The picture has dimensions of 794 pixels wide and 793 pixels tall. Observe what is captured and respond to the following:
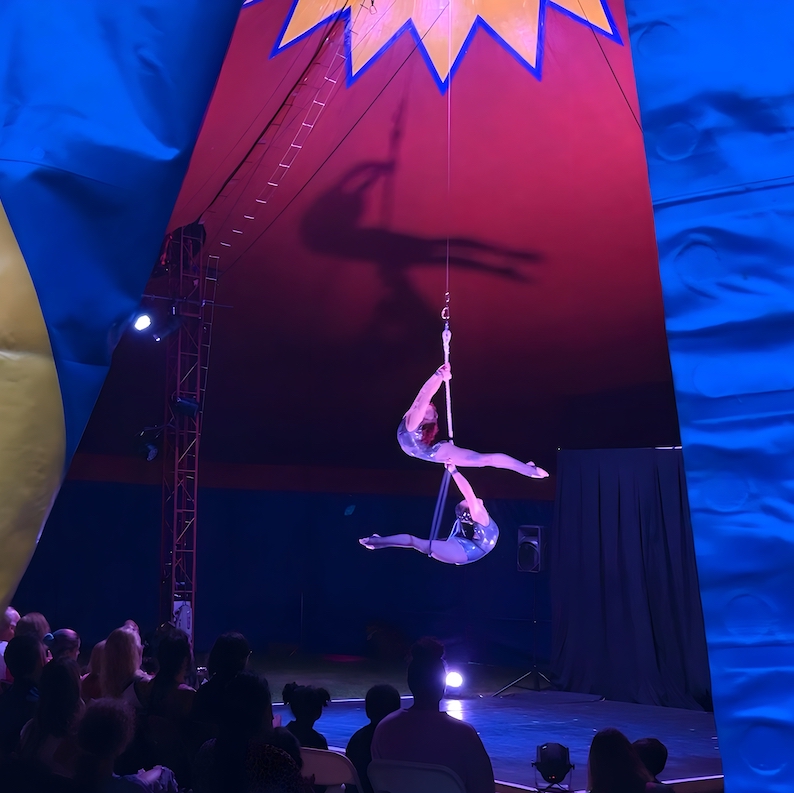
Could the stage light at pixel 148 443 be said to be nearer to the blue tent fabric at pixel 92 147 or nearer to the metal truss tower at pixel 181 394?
the metal truss tower at pixel 181 394

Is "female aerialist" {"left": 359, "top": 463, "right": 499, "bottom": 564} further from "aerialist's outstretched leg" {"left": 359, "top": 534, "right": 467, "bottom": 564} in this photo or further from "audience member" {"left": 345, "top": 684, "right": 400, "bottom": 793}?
"audience member" {"left": 345, "top": 684, "right": 400, "bottom": 793}

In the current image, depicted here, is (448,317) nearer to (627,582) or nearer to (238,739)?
(627,582)

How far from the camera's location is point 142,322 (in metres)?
6.51

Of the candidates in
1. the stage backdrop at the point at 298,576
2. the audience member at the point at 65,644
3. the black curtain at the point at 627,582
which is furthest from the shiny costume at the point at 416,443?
the stage backdrop at the point at 298,576

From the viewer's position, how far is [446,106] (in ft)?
20.5

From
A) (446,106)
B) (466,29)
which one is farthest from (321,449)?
(466,29)

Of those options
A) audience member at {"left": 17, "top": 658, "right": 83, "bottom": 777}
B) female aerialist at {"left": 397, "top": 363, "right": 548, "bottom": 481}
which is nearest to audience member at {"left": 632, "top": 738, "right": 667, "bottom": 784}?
audience member at {"left": 17, "top": 658, "right": 83, "bottom": 777}

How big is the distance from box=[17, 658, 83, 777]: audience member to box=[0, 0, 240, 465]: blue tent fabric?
102cm

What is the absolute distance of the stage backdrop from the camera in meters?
8.97

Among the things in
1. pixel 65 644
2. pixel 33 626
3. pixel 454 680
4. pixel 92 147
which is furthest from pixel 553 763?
pixel 454 680

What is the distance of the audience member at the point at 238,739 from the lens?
1.67 meters

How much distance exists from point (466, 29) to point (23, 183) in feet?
15.6

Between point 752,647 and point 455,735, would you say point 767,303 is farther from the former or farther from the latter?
point 455,735

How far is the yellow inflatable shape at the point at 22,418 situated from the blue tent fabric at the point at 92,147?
2 cm
